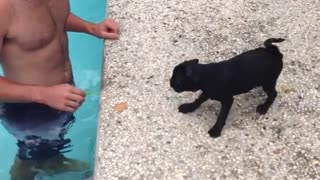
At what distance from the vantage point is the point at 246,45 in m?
2.00

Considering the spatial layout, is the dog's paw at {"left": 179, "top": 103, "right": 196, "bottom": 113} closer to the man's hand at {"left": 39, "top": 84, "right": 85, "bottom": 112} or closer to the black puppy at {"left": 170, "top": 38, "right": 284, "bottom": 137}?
the black puppy at {"left": 170, "top": 38, "right": 284, "bottom": 137}

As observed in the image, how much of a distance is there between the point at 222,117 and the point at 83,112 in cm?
76

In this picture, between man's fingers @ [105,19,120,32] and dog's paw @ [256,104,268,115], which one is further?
man's fingers @ [105,19,120,32]

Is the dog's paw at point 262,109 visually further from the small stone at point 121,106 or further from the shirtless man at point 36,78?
the shirtless man at point 36,78

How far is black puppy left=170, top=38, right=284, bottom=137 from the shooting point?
62.1 inches

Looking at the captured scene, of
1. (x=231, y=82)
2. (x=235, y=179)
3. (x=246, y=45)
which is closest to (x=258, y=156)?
(x=235, y=179)

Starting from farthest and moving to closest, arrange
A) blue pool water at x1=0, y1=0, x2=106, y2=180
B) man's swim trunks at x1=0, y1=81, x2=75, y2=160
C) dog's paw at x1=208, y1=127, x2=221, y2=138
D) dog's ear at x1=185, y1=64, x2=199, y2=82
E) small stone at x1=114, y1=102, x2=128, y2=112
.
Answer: blue pool water at x1=0, y1=0, x2=106, y2=180 → man's swim trunks at x1=0, y1=81, x2=75, y2=160 → small stone at x1=114, y1=102, x2=128, y2=112 → dog's paw at x1=208, y1=127, x2=221, y2=138 → dog's ear at x1=185, y1=64, x2=199, y2=82

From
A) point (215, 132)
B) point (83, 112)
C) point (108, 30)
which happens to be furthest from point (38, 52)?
point (215, 132)

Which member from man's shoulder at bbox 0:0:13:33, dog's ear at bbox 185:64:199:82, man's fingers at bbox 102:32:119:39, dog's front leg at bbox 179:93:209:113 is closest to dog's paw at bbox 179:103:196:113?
dog's front leg at bbox 179:93:209:113

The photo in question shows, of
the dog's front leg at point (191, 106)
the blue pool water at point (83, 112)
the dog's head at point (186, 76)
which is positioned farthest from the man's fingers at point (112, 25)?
the dog's head at point (186, 76)

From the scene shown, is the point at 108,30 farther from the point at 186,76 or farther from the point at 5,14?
the point at 186,76

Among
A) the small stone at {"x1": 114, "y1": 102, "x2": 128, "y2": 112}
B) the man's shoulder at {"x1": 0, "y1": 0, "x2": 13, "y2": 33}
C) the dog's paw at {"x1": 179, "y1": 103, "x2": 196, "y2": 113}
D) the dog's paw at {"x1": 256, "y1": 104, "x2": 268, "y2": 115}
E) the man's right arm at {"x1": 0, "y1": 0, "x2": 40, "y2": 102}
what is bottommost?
the dog's paw at {"x1": 256, "y1": 104, "x2": 268, "y2": 115}

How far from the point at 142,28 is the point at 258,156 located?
0.68 m

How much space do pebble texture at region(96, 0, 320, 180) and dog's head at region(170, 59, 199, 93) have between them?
18 centimetres
